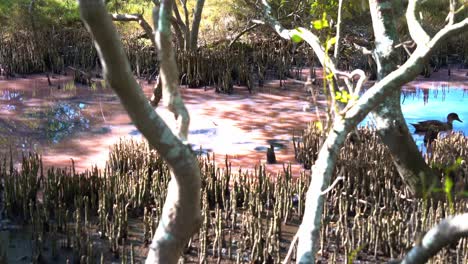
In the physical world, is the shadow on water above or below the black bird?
above

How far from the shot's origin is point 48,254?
459 cm

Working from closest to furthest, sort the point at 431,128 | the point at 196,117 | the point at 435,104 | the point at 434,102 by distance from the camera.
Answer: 1. the point at 431,128
2. the point at 196,117
3. the point at 435,104
4. the point at 434,102

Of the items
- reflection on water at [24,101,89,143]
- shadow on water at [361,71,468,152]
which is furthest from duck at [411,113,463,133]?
reflection on water at [24,101,89,143]

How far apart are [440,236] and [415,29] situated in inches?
76.0

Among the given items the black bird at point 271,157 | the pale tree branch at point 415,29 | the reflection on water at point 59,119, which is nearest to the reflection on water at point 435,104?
the black bird at point 271,157

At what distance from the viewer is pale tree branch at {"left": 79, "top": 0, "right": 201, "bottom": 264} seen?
5.53ft

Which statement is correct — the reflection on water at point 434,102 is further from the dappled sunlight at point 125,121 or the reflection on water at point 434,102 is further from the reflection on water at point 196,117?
the dappled sunlight at point 125,121

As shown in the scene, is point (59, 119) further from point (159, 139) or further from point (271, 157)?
point (159, 139)

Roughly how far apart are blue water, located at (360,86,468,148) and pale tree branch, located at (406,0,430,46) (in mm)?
4851

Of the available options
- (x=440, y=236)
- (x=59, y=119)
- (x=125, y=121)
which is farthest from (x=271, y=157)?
(x=440, y=236)

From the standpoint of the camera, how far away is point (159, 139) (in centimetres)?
194

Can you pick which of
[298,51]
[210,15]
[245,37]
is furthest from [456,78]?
[210,15]

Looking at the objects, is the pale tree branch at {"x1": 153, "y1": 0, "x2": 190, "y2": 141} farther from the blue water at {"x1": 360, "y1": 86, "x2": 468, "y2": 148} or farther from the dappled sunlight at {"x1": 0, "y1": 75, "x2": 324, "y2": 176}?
the blue water at {"x1": 360, "y1": 86, "x2": 468, "y2": 148}

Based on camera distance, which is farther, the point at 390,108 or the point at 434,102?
the point at 434,102
